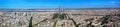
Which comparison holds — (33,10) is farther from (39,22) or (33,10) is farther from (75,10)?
(75,10)

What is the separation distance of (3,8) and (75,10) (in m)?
1.17

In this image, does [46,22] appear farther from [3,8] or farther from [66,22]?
[3,8]

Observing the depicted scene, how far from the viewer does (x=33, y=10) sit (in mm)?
5344

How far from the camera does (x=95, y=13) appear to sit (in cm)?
539

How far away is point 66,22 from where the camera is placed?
5523mm

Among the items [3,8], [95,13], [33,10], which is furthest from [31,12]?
[95,13]

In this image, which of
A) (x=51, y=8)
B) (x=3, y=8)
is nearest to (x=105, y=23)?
(x=51, y=8)

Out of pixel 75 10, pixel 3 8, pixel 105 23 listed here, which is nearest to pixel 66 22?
pixel 75 10

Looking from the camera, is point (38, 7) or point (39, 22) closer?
point (38, 7)

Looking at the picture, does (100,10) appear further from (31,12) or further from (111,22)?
(31,12)

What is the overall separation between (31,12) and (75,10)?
2.44 ft

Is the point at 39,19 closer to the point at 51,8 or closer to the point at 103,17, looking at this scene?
the point at 51,8

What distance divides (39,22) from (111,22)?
4.00 feet

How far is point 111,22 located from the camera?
550 centimetres
